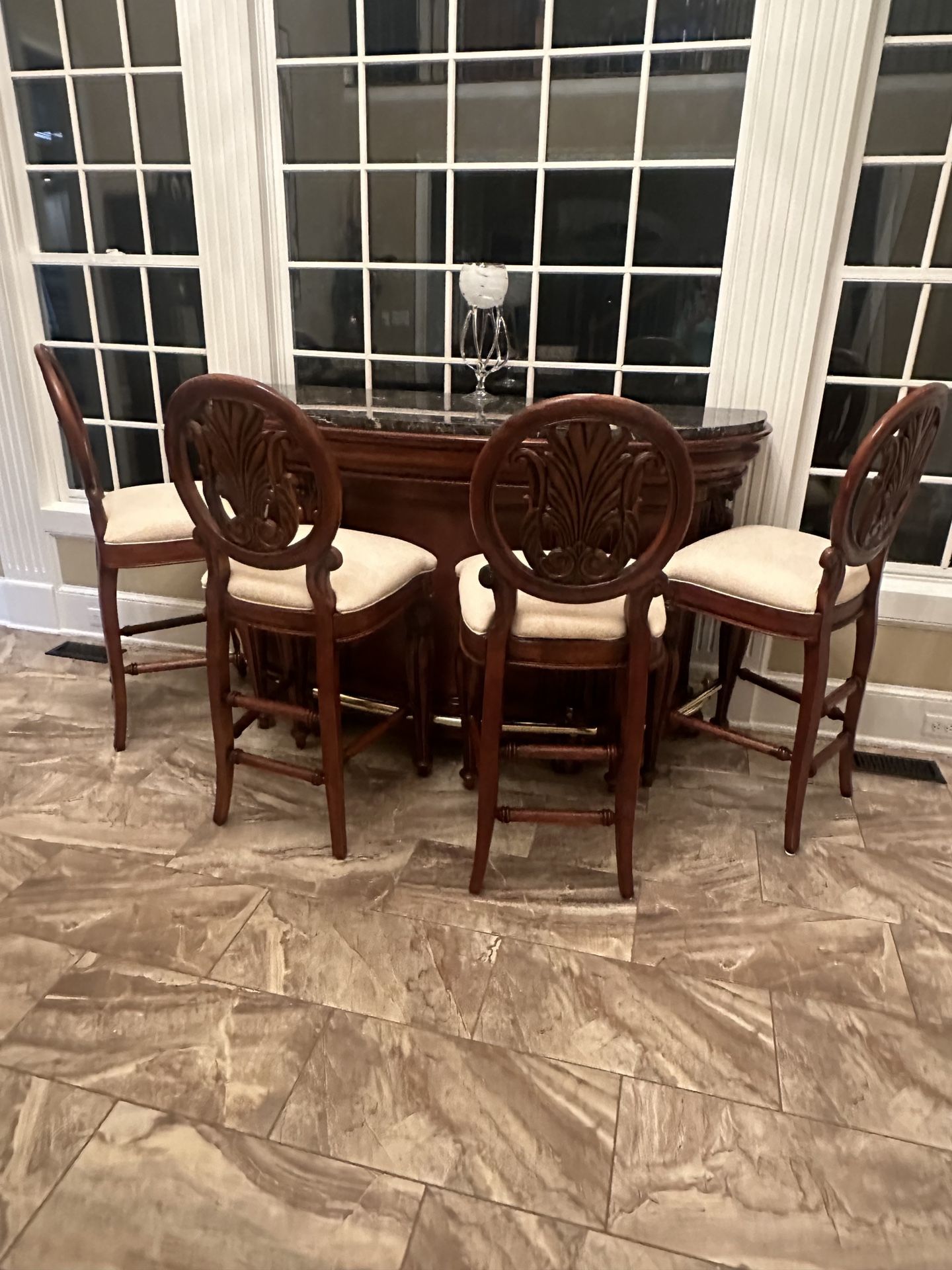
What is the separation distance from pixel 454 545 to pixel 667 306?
0.94 m

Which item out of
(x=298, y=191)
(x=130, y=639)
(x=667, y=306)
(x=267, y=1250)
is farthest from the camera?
(x=130, y=639)

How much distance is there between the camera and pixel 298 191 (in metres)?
2.45

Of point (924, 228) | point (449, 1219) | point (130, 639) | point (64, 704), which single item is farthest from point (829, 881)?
point (130, 639)

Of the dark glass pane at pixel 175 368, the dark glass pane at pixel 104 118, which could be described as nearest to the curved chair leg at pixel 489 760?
the dark glass pane at pixel 175 368

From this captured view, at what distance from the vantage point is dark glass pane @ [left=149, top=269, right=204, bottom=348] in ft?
8.63

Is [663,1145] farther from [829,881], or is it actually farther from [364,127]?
[364,127]

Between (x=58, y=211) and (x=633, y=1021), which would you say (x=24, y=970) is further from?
(x=58, y=211)

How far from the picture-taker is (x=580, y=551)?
149 cm

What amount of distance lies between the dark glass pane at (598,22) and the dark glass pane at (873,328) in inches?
34.5

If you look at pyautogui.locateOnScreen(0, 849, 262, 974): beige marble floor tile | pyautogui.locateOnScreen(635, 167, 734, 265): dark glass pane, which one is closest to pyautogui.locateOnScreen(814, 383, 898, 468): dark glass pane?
pyautogui.locateOnScreen(635, 167, 734, 265): dark glass pane

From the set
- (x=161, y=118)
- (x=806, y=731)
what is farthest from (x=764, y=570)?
(x=161, y=118)

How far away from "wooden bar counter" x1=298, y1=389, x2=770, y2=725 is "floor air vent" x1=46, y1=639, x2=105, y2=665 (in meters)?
1.15

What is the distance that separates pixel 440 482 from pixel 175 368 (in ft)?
4.32

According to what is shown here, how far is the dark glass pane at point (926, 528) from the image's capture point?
2.32 m
